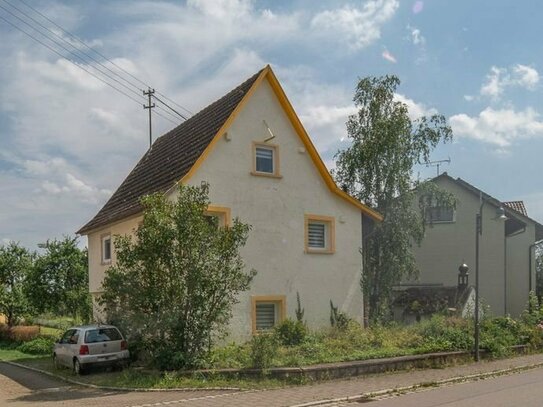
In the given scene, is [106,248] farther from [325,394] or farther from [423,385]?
[423,385]

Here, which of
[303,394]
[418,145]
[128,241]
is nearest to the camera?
[303,394]

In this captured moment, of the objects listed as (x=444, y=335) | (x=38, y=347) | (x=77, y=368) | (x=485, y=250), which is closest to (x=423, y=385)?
(x=444, y=335)

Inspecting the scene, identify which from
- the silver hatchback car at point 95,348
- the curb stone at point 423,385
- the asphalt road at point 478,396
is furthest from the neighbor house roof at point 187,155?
the asphalt road at point 478,396

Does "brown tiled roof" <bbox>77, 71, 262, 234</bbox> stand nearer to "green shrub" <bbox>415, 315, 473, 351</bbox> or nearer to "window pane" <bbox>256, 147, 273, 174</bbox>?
"window pane" <bbox>256, 147, 273, 174</bbox>

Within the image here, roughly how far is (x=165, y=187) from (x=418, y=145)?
469 inches

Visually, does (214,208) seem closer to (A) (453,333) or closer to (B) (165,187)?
(B) (165,187)

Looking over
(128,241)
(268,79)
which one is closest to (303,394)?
(128,241)

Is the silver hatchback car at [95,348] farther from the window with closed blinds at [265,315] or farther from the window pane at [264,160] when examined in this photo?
the window pane at [264,160]

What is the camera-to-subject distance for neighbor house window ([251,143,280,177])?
2206 cm

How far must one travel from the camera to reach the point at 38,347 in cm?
2722

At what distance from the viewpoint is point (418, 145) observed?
27016 millimetres

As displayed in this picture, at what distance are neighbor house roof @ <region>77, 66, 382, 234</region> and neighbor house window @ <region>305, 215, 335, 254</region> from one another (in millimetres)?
1231

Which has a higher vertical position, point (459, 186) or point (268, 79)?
point (268, 79)

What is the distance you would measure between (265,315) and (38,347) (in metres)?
11.7
